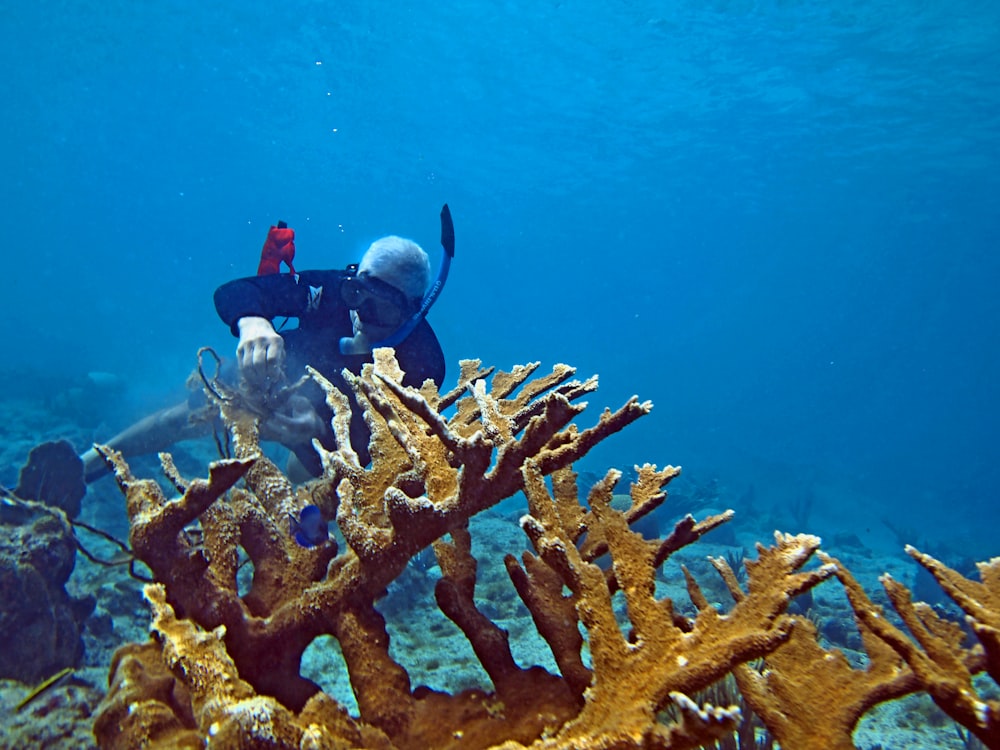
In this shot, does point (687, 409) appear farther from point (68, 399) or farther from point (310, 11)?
point (68, 399)

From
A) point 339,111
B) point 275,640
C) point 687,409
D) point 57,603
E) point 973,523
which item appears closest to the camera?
point 275,640

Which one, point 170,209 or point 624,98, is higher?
point 170,209

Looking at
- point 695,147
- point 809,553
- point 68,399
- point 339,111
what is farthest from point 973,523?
point 339,111

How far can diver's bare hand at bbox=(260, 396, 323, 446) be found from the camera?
11.6 ft

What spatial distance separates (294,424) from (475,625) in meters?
2.28

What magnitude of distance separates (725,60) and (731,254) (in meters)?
63.0

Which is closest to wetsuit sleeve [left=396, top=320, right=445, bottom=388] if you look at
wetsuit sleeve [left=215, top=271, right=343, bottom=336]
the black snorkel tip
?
wetsuit sleeve [left=215, top=271, right=343, bottom=336]

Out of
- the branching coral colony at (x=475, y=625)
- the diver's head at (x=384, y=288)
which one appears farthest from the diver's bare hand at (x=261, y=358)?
the diver's head at (x=384, y=288)

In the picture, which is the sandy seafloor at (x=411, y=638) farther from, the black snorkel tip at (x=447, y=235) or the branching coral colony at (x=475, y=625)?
the black snorkel tip at (x=447, y=235)

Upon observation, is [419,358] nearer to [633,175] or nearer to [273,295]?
[273,295]

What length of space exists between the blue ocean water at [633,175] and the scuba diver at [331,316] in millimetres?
892

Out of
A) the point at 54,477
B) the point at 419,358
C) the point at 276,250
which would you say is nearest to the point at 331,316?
the point at 276,250

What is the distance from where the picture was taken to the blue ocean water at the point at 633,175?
104ft

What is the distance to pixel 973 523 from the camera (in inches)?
1476
